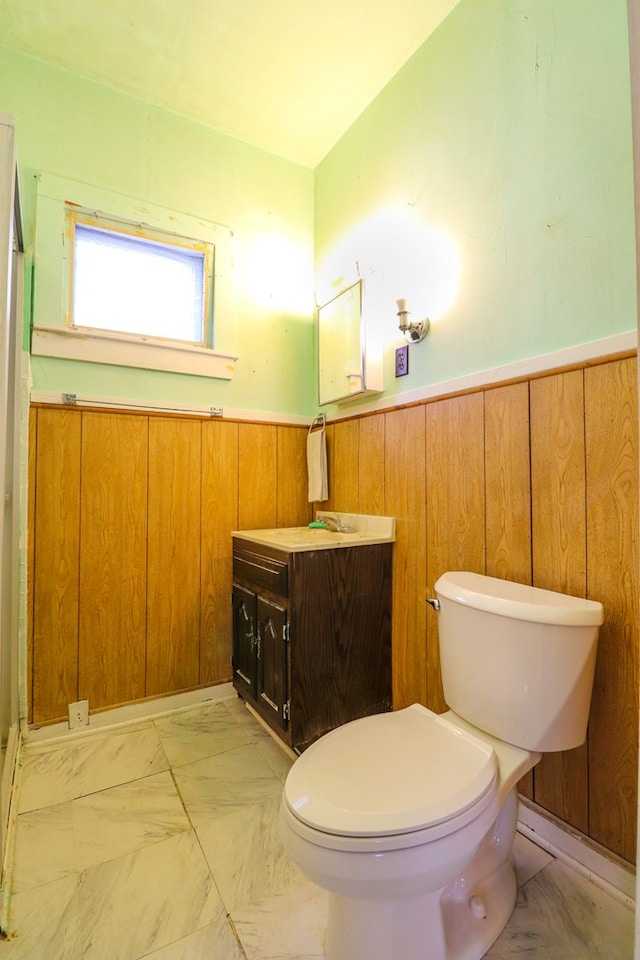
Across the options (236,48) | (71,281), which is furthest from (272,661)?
(236,48)

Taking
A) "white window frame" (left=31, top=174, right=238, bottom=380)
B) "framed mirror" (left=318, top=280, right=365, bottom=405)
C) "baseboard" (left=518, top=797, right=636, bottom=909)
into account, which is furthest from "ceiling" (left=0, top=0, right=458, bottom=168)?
"baseboard" (left=518, top=797, right=636, bottom=909)

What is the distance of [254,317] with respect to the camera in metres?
2.16

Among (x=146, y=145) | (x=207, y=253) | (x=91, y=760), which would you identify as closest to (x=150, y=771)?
(x=91, y=760)

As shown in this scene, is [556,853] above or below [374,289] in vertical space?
below

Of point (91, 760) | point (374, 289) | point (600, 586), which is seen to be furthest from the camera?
point (374, 289)

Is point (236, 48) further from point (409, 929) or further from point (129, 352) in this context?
point (409, 929)

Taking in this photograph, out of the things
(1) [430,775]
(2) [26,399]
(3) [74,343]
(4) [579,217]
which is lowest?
(1) [430,775]

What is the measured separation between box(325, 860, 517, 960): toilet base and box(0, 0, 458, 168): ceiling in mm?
2572

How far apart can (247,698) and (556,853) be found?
112 centimetres

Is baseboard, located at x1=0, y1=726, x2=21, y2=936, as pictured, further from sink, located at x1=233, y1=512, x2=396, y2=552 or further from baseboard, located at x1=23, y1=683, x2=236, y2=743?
sink, located at x1=233, y1=512, x2=396, y2=552

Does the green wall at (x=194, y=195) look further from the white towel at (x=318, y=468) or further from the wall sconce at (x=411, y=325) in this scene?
the wall sconce at (x=411, y=325)

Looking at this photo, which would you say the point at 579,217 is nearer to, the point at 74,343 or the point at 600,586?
the point at 600,586

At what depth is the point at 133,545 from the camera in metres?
1.83

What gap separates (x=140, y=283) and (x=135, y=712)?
1.83m
